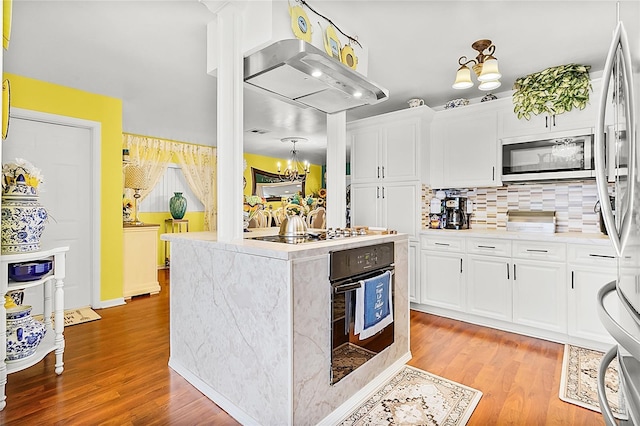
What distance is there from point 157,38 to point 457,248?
3.23 meters

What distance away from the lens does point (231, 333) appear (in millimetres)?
1858

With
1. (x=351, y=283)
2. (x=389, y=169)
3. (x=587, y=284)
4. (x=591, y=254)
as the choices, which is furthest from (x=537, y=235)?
(x=351, y=283)

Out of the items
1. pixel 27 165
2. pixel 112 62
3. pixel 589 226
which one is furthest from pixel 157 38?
pixel 589 226

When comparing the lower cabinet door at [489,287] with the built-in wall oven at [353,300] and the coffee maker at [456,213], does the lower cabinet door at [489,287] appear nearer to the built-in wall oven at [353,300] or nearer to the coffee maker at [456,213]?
the coffee maker at [456,213]

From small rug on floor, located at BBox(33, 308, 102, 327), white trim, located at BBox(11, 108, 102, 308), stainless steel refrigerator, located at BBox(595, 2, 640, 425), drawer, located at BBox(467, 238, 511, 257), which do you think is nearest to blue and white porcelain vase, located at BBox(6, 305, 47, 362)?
small rug on floor, located at BBox(33, 308, 102, 327)

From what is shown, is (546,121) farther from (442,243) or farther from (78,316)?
(78,316)

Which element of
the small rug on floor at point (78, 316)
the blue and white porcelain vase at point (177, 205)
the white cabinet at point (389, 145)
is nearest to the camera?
the small rug on floor at point (78, 316)

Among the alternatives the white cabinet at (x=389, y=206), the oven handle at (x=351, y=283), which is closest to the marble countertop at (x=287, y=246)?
the oven handle at (x=351, y=283)

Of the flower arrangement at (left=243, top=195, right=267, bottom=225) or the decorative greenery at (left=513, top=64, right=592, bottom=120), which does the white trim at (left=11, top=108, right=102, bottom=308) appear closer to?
the flower arrangement at (left=243, top=195, right=267, bottom=225)

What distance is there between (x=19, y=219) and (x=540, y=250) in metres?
3.85

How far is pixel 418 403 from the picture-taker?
1965 mm

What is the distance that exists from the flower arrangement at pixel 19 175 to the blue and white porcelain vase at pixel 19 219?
29mm

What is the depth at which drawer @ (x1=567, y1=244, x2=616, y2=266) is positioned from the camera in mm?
2621

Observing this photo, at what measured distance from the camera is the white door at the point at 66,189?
341 cm
